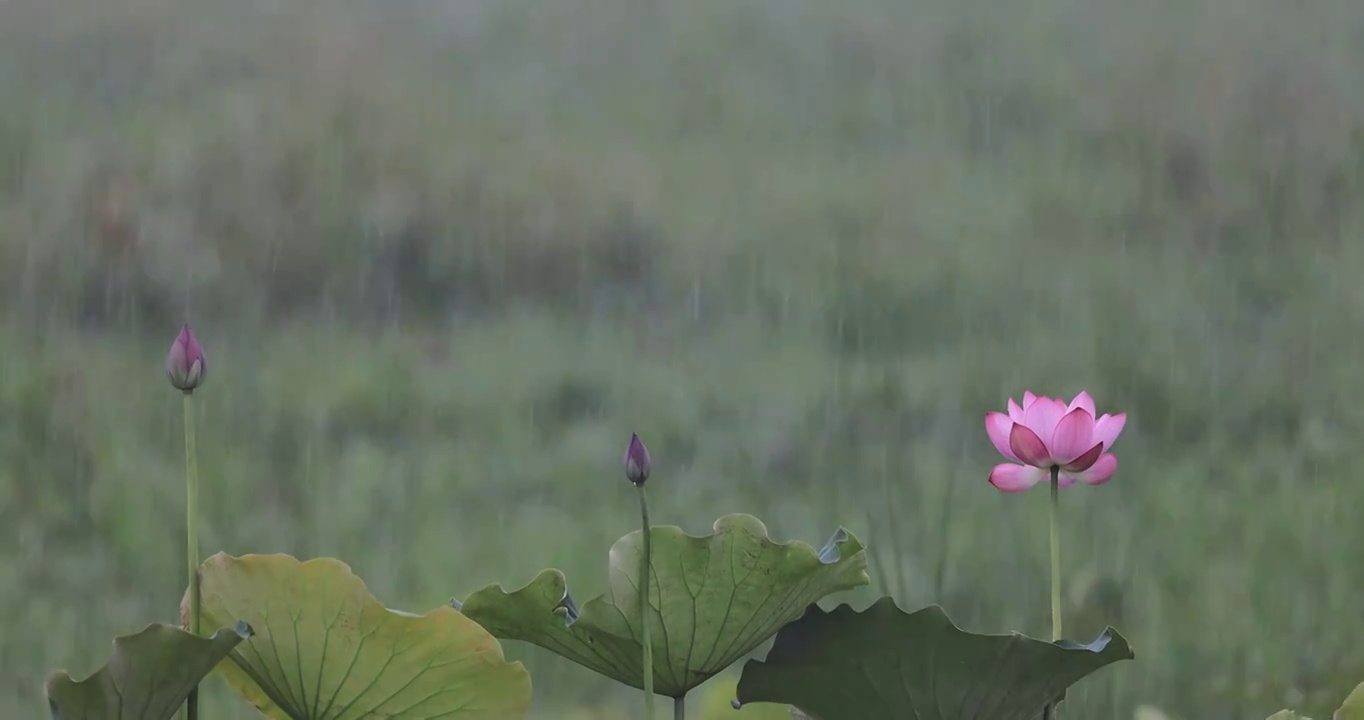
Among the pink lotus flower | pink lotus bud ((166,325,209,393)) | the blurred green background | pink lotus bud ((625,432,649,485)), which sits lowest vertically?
the blurred green background

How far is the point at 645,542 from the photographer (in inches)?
11.0

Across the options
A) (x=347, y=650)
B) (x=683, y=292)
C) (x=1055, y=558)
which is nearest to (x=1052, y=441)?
(x=1055, y=558)

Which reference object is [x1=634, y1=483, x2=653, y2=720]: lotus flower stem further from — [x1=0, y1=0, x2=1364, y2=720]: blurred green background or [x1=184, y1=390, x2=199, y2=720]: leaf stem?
[x1=0, y1=0, x2=1364, y2=720]: blurred green background

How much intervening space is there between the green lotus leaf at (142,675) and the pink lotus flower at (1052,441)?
0.65 ft

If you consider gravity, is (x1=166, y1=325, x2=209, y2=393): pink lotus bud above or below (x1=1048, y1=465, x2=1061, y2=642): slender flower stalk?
above

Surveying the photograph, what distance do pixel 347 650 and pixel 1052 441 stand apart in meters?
0.19

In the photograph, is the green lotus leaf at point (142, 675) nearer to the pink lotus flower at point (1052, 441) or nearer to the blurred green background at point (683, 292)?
the pink lotus flower at point (1052, 441)

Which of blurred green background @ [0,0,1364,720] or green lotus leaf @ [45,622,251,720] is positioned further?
blurred green background @ [0,0,1364,720]

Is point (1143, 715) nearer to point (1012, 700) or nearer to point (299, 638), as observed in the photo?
point (1012, 700)

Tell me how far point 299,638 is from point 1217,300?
4.43ft

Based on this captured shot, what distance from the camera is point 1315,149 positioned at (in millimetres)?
1542

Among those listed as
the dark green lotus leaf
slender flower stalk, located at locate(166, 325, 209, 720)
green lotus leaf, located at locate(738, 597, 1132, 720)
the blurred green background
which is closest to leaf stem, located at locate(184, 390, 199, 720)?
slender flower stalk, located at locate(166, 325, 209, 720)

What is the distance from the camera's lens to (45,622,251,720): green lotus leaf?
0.27 metres

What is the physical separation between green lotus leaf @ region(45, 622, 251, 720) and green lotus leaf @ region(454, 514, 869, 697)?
8 cm
